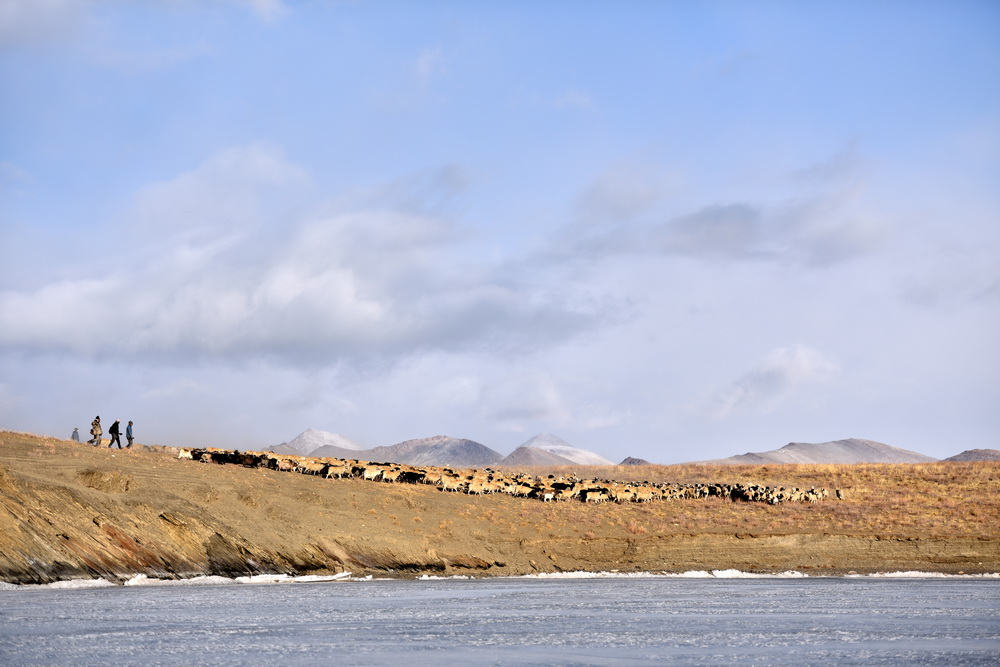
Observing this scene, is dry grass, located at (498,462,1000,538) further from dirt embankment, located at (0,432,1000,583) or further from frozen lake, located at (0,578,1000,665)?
frozen lake, located at (0,578,1000,665)

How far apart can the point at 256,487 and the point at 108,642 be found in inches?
1076

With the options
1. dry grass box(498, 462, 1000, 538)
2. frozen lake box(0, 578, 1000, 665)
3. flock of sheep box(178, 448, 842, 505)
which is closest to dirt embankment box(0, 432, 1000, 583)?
dry grass box(498, 462, 1000, 538)

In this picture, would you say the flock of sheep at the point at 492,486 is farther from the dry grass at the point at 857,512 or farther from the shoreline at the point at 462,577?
the shoreline at the point at 462,577

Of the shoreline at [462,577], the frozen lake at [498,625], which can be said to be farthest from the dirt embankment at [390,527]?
the frozen lake at [498,625]

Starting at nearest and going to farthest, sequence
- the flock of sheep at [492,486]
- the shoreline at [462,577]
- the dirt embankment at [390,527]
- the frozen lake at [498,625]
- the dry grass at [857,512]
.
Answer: the frozen lake at [498,625] → the shoreline at [462,577] → the dirt embankment at [390,527] → the dry grass at [857,512] → the flock of sheep at [492,486]

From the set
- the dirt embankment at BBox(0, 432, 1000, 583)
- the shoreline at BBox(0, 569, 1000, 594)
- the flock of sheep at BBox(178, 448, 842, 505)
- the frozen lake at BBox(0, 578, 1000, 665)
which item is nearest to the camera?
the frozen lake at BBox(0, 578, 1000, 665)

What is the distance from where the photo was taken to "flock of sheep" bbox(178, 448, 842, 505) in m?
56.9

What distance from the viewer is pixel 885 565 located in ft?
149

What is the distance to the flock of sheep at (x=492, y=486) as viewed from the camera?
56.9m

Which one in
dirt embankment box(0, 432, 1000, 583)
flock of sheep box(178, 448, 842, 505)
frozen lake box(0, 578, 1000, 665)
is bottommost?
frozen lake box(0, 578, 1000, 665)

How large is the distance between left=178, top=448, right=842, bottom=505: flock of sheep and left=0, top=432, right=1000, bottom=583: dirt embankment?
170cm

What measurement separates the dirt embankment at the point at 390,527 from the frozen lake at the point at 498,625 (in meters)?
2.12

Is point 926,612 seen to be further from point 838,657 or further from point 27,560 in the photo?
point 27,560

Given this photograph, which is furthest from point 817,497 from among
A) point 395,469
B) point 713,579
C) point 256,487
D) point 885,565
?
point 256,487
